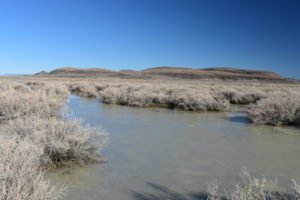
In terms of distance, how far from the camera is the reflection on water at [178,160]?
12.0 feet

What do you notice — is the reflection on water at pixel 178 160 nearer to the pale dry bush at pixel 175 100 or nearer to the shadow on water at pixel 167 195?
the shadow on water at pixel 167 195

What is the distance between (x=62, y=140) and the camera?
15.1ft

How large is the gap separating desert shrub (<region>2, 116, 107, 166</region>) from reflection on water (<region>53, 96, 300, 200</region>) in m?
0.29

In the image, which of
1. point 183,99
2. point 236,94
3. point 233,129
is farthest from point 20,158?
point 236,94

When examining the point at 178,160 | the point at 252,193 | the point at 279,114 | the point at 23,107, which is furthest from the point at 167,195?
the point at 23,107

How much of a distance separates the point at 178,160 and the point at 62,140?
2191 millimetres

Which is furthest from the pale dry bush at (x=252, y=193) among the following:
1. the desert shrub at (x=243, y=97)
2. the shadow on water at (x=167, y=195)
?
the desert shrub at (x=243, y=97)

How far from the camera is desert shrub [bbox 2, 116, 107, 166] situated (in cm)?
436

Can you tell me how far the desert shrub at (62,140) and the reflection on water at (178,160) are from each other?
0.94 feet

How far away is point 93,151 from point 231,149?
302cm

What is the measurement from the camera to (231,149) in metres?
5.63

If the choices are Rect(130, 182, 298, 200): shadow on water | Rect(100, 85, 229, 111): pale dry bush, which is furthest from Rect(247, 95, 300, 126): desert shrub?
Rect(130, 182, 298, 200): shadow on water

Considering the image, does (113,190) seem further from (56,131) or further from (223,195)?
(56,131)

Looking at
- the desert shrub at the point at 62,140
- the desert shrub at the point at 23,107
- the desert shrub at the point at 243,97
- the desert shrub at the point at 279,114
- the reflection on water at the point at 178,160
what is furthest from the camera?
the desert shrub at the point at 243,97
